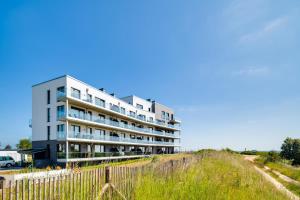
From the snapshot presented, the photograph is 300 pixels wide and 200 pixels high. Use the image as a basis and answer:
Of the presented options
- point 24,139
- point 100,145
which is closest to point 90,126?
point 100,145

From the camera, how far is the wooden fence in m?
3.85

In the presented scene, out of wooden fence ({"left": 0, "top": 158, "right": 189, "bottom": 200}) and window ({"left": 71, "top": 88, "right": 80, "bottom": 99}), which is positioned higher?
window ({"left": 71, "top": 88, "right": 80, "bottom": 99})

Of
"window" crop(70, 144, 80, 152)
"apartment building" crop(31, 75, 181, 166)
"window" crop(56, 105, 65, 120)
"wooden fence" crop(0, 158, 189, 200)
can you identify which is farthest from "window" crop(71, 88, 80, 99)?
"wooden fence" crop(0, 158, 189, 200)

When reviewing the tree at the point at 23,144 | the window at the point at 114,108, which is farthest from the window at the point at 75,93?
the tree at the point at 23,144

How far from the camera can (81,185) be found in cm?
516

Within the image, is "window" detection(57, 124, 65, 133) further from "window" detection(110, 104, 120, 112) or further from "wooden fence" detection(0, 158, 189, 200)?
"wooden fence" detection(0, 158, 189, 200)

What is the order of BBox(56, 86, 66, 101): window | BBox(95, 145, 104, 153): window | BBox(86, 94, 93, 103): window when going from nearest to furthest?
BBox(56, 86, 66, 101): window → BBox(86, 94, 93, 103): window → BBox(95, 145, 104, 153): window

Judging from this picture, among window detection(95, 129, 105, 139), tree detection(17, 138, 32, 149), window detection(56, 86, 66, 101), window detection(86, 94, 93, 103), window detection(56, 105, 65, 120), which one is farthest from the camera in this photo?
tree detection(17, 138, 32, 149)

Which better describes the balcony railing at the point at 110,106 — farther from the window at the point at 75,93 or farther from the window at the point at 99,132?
the window at the point at 99,132

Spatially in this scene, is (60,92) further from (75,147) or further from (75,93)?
(75,147)

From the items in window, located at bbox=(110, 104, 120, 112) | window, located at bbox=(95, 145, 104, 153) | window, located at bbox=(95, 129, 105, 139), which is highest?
window, located at bbox=(110, 104, 120, 112)

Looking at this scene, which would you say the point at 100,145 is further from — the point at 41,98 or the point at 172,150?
the point at 172,150

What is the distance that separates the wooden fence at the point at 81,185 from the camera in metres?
3.85

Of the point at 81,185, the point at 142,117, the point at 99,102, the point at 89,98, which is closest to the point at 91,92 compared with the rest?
the point at 89,98
